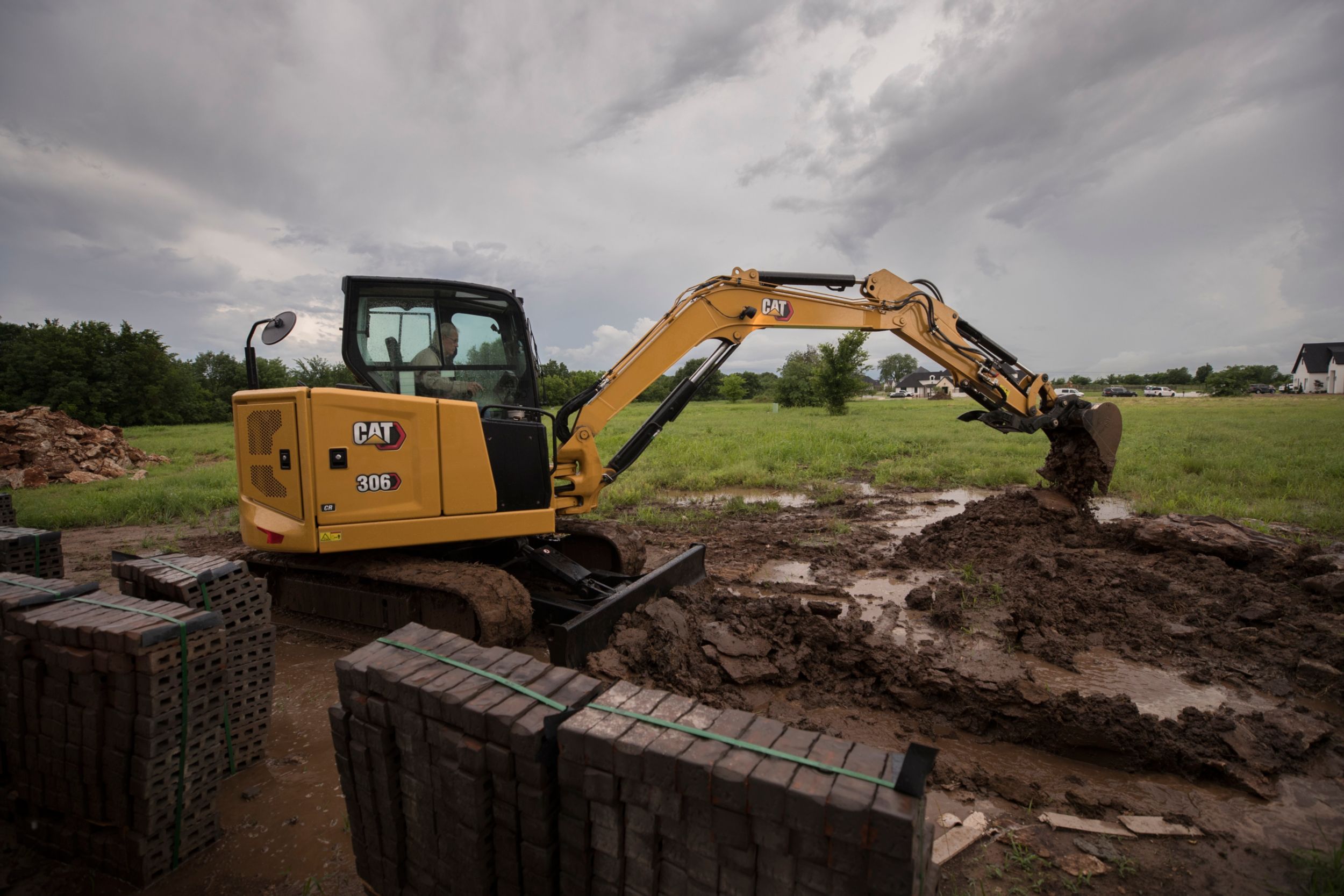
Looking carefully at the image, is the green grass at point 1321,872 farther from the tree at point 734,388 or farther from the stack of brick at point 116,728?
the tree at point 734,388

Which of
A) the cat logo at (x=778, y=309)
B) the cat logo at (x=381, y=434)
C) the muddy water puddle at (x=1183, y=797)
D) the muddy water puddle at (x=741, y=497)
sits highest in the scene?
the cat logo at (x=778, y=309)

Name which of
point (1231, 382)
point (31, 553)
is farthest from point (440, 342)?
point (1231, 382)

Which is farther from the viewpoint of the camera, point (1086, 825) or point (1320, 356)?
point (1320, 356)

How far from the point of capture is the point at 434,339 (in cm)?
538

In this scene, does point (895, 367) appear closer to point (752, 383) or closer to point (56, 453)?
point (752, 383)

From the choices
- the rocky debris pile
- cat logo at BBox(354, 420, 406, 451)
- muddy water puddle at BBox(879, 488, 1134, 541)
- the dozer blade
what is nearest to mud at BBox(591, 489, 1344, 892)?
the dozer blade

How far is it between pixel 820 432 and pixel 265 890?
20.8 metres

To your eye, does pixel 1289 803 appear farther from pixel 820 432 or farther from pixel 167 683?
pixel 820 432

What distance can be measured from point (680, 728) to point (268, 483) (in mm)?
4063

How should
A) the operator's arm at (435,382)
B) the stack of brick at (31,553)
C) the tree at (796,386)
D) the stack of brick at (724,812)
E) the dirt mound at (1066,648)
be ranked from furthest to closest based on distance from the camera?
the tree at (796,386) < the operator's arm at (435,382) < the stack of brick at (31,553) < the dirt mound at (1066,648) < the stack of brick at (724,812)

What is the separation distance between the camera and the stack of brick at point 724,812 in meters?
1.84

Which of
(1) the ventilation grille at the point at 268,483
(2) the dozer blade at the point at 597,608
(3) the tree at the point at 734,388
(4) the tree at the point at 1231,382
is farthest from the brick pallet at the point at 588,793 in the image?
(4) the tree at the point at 1231,382

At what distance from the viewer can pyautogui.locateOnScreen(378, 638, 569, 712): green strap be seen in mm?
2414

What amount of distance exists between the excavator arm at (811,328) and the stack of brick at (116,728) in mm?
2998
